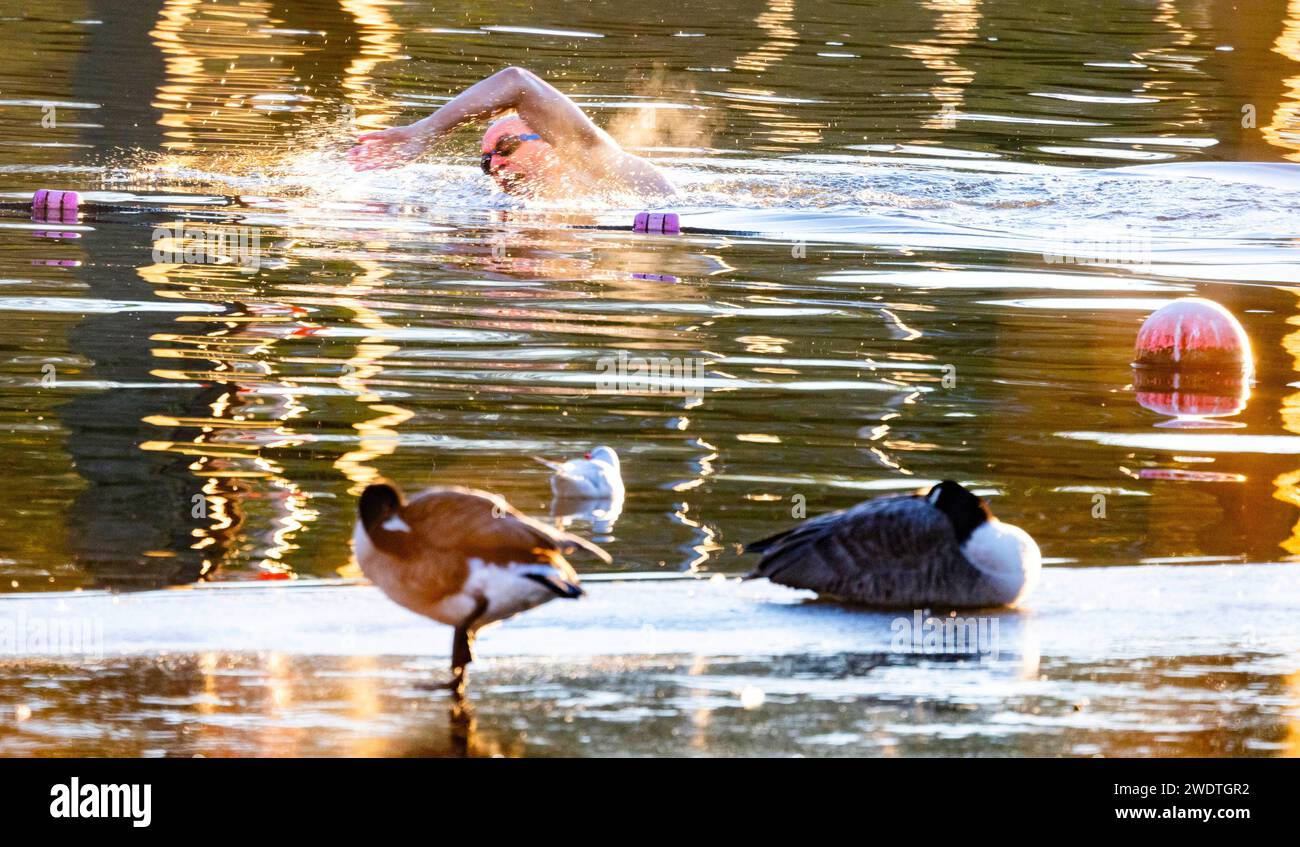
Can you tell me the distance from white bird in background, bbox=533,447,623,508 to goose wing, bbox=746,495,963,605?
4.43 ft

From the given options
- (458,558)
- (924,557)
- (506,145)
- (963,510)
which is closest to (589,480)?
(924,557)

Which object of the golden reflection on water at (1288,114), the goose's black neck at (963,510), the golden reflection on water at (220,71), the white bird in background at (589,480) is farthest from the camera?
the golden reflection on water at (1288,114)

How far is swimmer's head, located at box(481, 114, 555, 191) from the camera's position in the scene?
18.5 m

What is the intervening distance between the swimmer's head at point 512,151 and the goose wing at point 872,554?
1061 centimetres

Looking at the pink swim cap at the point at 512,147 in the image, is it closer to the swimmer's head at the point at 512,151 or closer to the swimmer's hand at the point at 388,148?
the swimmer's head at the point at 512,151

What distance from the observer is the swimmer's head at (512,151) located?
18531mm

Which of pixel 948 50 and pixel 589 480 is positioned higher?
pixel 948 50

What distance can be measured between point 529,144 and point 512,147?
8.9 inches

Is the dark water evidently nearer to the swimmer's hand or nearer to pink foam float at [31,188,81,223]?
pink foam float at [31,188,81,223]

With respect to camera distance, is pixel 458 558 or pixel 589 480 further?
pixel 589 480

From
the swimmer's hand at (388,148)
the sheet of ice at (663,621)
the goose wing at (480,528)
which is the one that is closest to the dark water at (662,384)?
the sheet of ice at (663,621)

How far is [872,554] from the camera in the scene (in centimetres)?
828

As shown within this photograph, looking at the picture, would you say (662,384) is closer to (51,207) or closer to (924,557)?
(924,557)

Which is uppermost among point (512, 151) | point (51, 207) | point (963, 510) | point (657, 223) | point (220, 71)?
point (220, 71)
